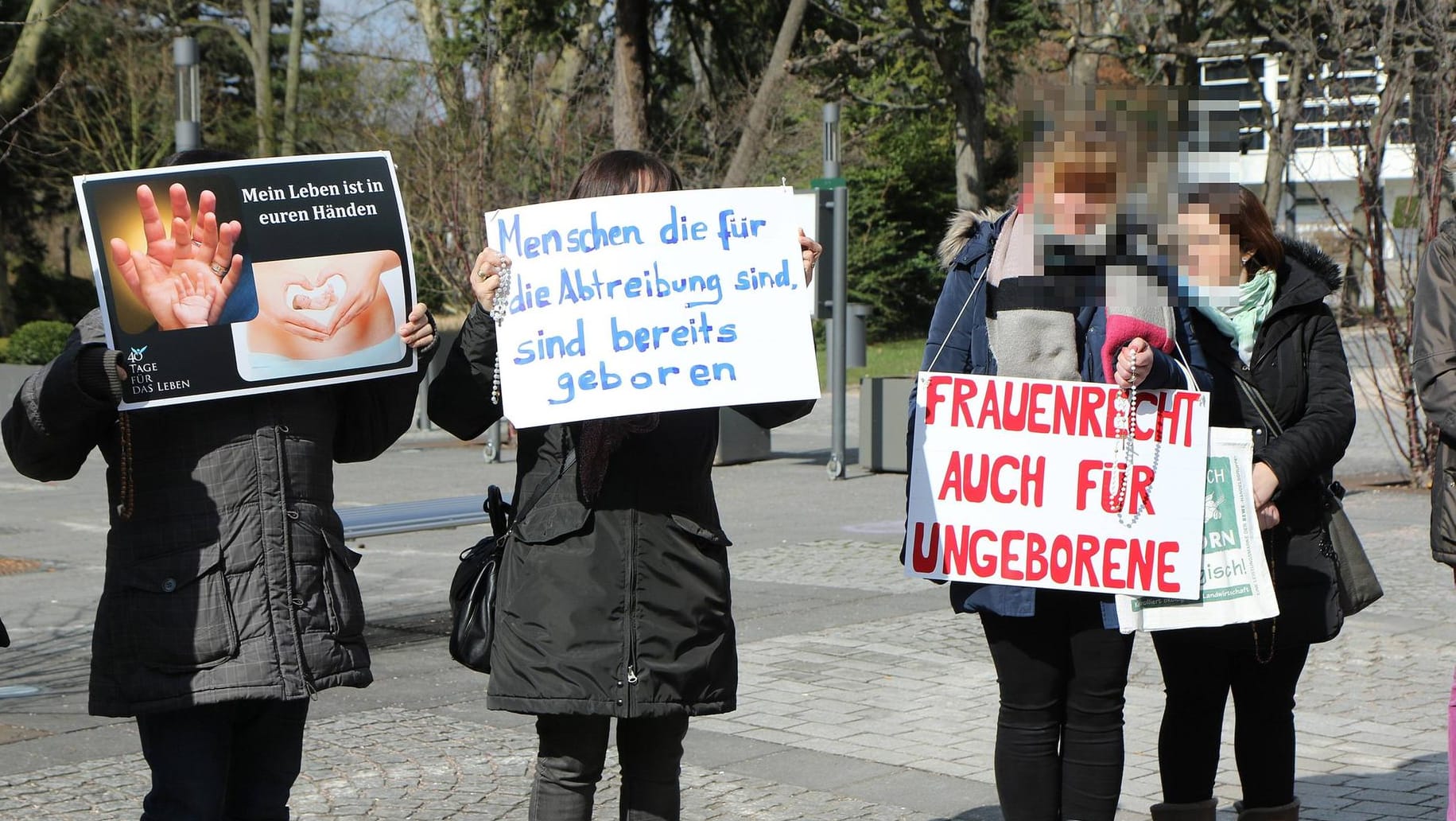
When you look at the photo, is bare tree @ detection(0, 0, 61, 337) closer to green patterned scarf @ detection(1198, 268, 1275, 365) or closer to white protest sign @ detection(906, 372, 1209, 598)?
white protest sign @ detection(906, 372, 1209, 598)

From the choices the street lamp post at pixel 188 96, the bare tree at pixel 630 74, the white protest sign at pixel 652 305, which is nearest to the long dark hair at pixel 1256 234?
the white protest sign at pixel 652 305

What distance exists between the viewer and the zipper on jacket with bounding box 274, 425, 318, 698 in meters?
3.28

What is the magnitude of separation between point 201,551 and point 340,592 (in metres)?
0.29

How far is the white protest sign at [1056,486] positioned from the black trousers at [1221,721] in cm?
50

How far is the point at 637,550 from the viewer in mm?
3373

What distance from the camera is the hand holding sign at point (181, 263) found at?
3311mm

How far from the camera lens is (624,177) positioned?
3.48m

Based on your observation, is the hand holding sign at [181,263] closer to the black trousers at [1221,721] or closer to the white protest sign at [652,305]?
the white protest sign at [652,305]

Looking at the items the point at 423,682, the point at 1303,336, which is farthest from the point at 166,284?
the point at 423,682

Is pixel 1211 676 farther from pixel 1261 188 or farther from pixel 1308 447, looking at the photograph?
pixel 1261 188

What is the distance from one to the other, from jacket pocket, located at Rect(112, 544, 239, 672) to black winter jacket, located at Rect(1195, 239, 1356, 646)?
2.33 m

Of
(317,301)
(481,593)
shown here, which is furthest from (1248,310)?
(317,301)

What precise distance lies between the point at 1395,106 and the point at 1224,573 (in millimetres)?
10292

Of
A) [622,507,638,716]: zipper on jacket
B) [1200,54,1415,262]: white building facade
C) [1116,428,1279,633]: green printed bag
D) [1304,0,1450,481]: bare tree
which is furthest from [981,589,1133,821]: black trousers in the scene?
[1304,0,1450,481]: bare tree
